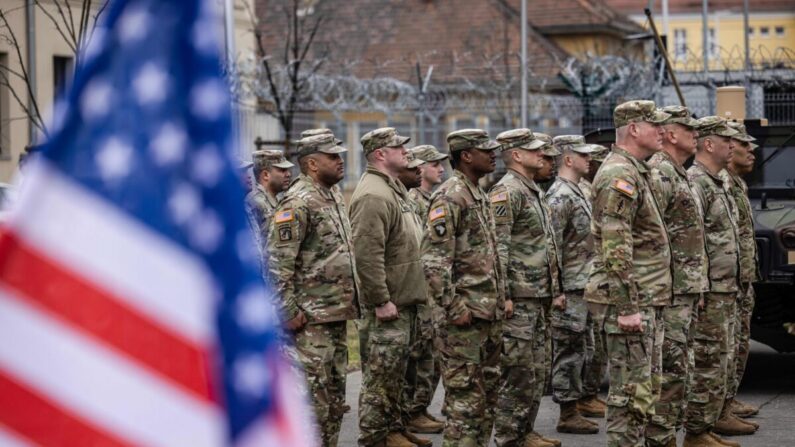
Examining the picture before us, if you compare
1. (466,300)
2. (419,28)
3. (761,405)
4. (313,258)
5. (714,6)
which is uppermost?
(714,6)

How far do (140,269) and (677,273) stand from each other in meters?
5.99

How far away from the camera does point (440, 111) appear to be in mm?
21297

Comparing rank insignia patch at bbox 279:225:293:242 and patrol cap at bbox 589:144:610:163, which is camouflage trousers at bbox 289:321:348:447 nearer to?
rank insignia patch at bbox 279:225:293:242

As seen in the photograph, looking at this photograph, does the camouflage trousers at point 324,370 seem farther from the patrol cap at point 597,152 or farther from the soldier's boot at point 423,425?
the patrol cap at point 597,152

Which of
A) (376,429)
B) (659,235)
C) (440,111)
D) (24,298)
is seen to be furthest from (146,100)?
(440,111)

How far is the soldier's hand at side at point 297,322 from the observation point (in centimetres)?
729

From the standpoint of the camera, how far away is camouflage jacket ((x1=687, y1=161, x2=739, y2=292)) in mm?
8352

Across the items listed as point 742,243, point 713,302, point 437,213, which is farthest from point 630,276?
point 742,243

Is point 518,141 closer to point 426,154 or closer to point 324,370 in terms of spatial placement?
point 426,154

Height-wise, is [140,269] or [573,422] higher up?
[140,269]

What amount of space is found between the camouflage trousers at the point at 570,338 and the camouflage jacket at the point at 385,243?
54.0 inches

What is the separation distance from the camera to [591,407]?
32.5 ft

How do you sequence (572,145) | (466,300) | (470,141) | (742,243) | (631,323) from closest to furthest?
(631,323)
(466,300)
(470,141)
(742,243)
(572,145)

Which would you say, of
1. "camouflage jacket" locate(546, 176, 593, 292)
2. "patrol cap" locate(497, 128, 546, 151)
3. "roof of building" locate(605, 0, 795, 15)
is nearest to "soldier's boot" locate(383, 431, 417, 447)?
"camouflage jacket" locate(546, 176, 593, 292)
